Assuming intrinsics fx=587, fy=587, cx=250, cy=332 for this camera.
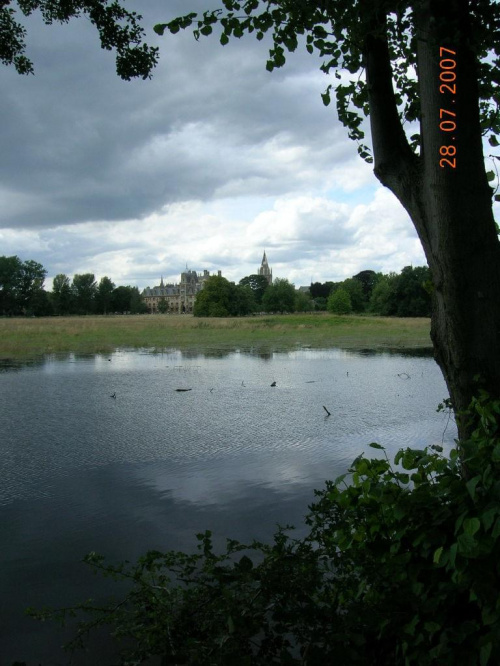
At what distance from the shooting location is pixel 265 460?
8.32 metres

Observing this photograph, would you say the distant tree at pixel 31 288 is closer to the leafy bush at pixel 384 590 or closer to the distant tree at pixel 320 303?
the distant tree at pixel 320 303

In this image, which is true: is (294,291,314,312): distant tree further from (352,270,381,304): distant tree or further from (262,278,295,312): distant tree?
(352,270,381,304): distant tree

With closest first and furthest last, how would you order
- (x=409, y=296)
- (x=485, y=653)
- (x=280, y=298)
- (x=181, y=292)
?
(x=485, y=653), (x=409, y=296), (x=280, y=298), (x=181, y=292)

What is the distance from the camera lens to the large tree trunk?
2.79 m

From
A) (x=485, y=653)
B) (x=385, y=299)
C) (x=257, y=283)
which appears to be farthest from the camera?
(x=257, y=283)

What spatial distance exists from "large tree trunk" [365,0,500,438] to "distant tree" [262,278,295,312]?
11476 cm

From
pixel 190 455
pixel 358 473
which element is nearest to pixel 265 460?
pixel 190 455

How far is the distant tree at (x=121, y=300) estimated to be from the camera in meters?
132

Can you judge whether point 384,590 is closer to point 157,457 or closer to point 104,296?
point 157,457

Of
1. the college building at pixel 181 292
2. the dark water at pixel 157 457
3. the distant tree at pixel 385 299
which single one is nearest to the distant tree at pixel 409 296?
the distant tree at pixel 385 299

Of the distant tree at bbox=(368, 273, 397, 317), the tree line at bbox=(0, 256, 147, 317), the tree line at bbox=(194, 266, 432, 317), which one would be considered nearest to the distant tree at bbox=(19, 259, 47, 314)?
the tree line at bbox=(0, 256, 147, 317)

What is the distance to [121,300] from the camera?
134500 mm

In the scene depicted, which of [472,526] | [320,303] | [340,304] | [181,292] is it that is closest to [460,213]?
[472,526]

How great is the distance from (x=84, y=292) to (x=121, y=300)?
1453 centimetres
